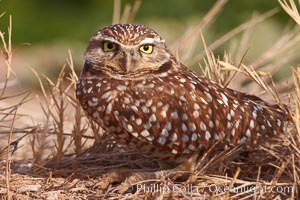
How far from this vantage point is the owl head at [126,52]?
463cm

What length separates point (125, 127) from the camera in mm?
4504

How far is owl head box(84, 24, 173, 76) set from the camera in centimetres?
463

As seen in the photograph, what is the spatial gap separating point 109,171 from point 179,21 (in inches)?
249

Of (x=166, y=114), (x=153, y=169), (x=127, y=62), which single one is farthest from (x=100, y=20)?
(x=166, y=114)

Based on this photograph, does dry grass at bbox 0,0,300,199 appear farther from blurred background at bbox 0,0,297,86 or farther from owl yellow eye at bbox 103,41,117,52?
blurred background at bbox 0,0,297,86

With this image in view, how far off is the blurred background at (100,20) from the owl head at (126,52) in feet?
18.9

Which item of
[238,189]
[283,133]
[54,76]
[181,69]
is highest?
[54,76]

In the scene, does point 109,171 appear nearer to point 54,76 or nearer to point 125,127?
point 125,127

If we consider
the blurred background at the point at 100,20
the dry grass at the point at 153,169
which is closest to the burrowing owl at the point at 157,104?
the dry grass at the point at 153,169

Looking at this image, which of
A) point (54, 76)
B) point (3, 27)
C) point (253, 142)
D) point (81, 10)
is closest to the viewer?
point (253, 142)

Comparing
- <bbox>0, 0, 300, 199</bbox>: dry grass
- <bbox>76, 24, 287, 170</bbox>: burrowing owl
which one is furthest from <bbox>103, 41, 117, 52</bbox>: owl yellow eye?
<bbox>0, 0, 300, 199</bbox>: dry grass

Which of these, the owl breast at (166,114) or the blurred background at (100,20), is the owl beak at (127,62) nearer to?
the owl breast at (166,114)

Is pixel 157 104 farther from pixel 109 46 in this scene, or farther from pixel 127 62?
pixel 109 46

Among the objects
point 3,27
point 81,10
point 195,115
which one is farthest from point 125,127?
point 81,10
